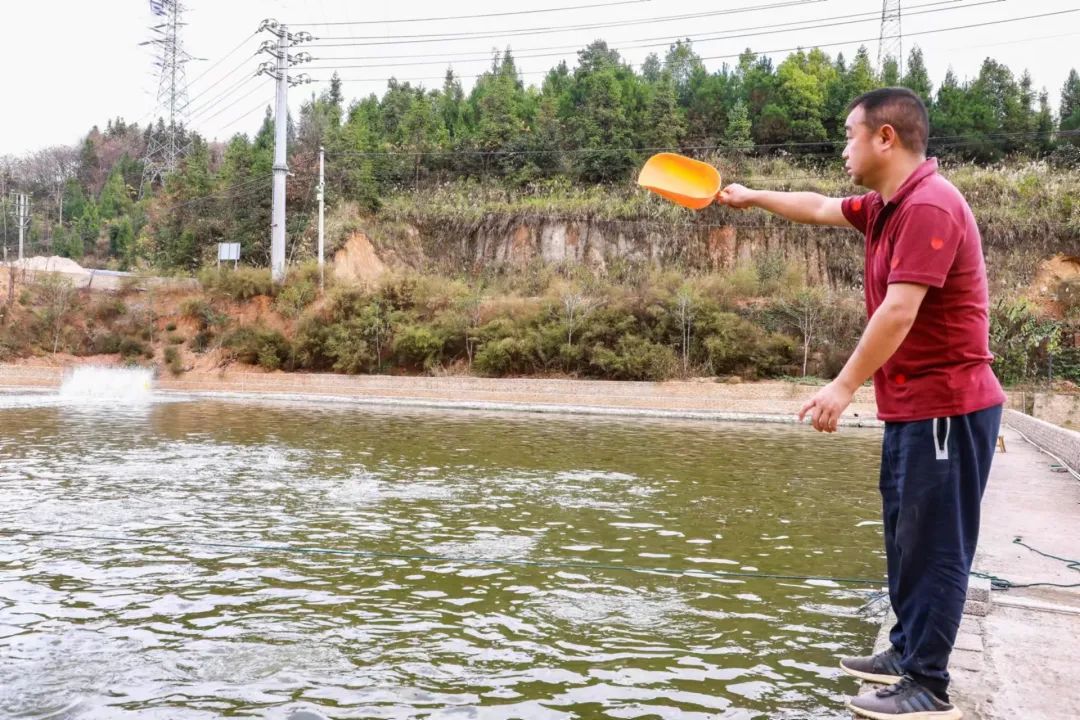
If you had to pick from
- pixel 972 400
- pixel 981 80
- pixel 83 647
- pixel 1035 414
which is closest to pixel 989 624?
pixel 972 400

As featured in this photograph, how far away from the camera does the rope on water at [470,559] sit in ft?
20.8

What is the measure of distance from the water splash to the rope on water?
24.2 m

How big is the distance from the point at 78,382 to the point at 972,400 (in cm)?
3681

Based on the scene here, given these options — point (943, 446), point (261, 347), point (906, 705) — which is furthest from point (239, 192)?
point (906, 705)

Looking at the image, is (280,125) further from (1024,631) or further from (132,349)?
(1024,631)

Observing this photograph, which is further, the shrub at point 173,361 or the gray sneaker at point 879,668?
the shrub at point 173,361

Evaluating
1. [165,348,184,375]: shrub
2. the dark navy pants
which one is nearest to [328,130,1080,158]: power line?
[165,348,184,375]: shrub

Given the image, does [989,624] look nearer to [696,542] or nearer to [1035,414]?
[696,542]

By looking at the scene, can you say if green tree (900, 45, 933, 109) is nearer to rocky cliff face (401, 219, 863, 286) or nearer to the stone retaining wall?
rocky cliff face (401, 219, 863, 286)

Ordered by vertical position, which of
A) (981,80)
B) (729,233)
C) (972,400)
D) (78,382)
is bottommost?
(78,382)

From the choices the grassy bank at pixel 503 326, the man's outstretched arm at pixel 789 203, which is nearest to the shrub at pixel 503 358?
the grassy bank at pixel 503 326

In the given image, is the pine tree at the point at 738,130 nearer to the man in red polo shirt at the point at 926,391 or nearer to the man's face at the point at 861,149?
the man's face at the point at 861,149

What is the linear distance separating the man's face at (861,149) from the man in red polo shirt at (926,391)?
0.05 metres

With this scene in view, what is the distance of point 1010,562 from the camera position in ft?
19.8
